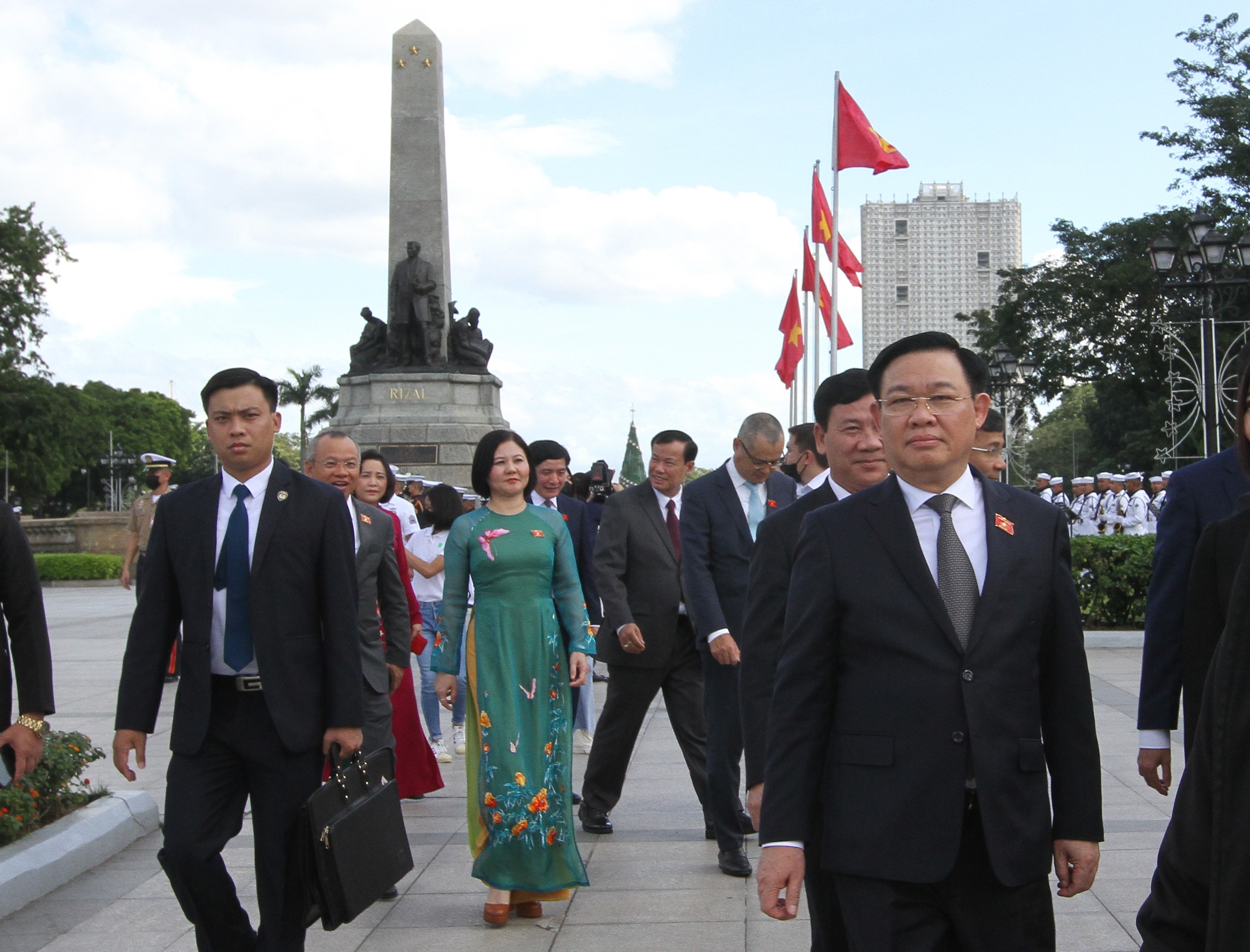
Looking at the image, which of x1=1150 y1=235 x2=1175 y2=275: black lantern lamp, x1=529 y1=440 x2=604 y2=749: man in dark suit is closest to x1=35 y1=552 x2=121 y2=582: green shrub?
x1=1150 y1=235 x2=1175 y2=275: black lantern lamp

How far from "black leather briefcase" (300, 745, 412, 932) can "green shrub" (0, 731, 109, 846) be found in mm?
2238

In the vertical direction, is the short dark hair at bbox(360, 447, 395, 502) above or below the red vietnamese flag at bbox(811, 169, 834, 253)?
below

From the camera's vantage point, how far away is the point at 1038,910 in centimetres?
297

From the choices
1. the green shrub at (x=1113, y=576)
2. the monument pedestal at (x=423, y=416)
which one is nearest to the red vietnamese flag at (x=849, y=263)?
the monument pedestal at (x=423, y=416)

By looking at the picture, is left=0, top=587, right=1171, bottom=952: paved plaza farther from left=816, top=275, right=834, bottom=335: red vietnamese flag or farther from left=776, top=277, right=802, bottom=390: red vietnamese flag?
left=776, top=277, right=802, bottom=390: red vietnamese flag

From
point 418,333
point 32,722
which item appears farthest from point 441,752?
point 418,333

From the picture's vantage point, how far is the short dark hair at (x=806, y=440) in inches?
244

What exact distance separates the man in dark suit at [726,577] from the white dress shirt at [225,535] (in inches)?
90.7

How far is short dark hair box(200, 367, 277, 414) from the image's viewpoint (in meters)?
4.50

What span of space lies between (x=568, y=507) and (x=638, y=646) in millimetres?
3666

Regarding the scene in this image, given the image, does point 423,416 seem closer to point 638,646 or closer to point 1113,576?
point 1113,576

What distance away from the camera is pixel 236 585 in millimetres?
4328

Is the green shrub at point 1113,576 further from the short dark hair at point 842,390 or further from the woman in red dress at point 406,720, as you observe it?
the short dark hair at point 842,390

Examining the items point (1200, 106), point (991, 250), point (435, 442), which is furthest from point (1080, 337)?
point (991, 250)
